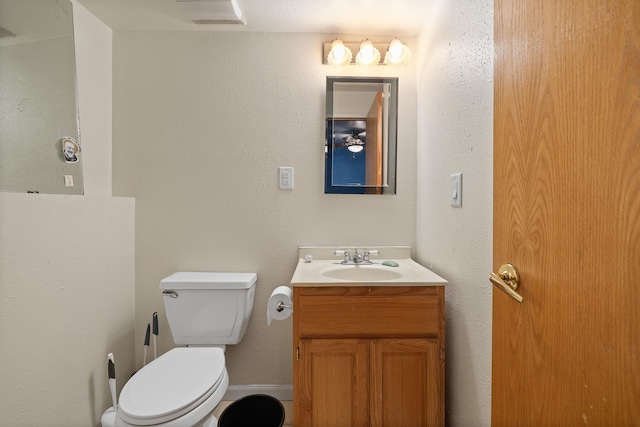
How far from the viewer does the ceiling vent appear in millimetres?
1265

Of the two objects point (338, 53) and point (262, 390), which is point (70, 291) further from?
point (338, 53)

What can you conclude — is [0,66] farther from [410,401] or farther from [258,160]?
[410,401]

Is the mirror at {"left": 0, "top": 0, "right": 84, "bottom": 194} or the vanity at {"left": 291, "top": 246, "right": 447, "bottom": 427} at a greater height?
the mirror at {"left": 0, "top": 0, "right": 84, "bottom": 194}

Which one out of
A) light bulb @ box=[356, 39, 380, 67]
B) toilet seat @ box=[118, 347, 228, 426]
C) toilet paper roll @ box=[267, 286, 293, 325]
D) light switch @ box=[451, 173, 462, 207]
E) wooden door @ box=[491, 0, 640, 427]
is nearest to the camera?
wooden door @ box=[491, 0, 640, 427]

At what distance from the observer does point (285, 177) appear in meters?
1.50

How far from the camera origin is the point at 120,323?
4.57 ft

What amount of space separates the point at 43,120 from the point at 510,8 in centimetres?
163

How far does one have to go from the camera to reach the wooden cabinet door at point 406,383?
3.40ft

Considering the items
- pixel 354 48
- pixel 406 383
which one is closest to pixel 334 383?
pixel 406 383

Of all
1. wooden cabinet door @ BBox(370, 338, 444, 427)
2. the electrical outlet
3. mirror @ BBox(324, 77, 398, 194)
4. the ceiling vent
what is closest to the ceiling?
the ceiling vent

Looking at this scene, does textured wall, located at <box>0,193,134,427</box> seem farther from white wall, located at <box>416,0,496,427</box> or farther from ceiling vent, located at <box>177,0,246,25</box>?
white wall, located at <box>416,0,496,427</box>

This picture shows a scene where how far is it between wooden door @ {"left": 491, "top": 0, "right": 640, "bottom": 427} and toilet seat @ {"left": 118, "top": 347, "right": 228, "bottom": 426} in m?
0.93

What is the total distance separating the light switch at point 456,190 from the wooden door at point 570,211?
0.38 m

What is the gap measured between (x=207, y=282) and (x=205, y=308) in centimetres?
14
